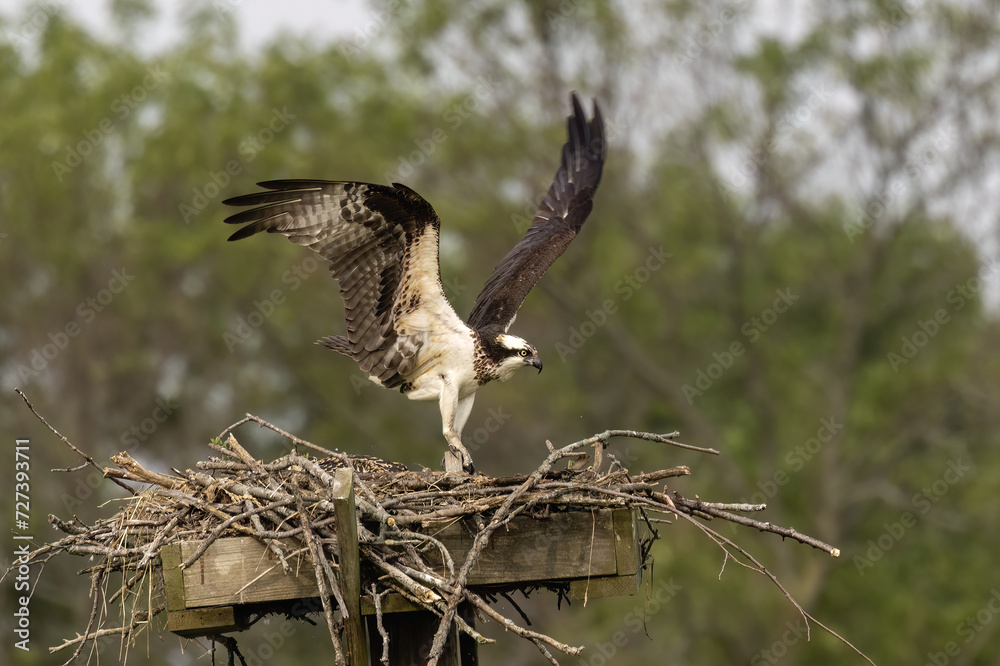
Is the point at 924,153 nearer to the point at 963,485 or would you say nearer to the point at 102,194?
the point at 963,485

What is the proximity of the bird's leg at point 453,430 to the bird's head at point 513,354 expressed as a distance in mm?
290

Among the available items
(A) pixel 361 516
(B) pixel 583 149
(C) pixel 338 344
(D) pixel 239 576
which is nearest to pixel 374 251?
(C) pixel 338 344

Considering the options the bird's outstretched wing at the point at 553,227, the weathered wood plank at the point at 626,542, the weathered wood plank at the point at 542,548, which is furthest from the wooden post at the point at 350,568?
the bird's outstretched wing at the point at 553,227

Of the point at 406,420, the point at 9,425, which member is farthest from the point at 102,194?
the point at 406,420

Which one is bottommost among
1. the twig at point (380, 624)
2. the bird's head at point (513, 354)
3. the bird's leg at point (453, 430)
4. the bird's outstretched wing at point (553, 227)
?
the twig at point (380, 624)

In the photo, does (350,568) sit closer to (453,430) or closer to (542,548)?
(542,548)

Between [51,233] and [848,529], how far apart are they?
577 inches

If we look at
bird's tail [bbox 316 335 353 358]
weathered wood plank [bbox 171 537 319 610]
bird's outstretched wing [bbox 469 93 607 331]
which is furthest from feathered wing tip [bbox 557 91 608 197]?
weathered wood plank [bbox 171 537 319 610]

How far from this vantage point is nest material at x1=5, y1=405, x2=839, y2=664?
3.97 meters

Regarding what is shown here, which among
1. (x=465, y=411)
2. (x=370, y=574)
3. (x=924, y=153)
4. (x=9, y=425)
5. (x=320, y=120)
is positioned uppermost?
(x=320, y=120)

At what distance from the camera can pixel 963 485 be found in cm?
2094

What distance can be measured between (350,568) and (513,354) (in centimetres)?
269

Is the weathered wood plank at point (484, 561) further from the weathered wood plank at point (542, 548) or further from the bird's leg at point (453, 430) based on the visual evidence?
the bird's leg at point (453, 430)

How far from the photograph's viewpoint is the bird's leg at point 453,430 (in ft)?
19.0
